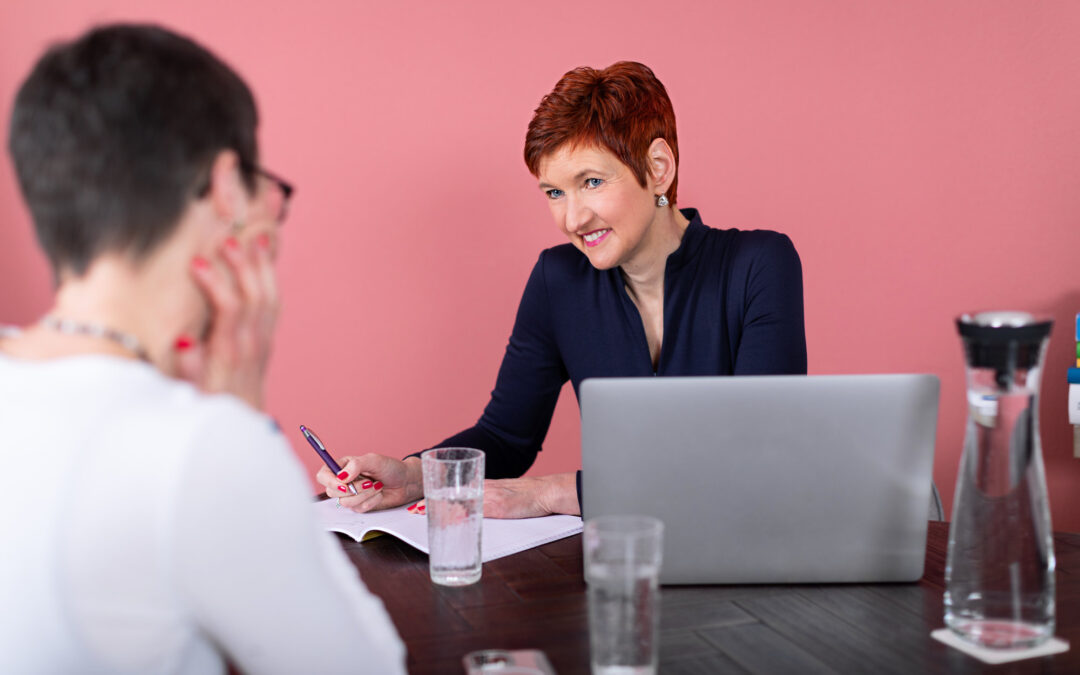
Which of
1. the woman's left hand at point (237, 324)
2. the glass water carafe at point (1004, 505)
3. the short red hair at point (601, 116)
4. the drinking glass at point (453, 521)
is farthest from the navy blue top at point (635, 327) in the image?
the woman's left hand at point (237, 324)

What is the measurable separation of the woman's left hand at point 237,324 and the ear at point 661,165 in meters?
1.15

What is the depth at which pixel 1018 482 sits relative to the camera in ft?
3.41

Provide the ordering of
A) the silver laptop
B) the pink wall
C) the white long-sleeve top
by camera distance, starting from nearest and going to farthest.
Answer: the white long-sleeve top → the silver laptop → the pink wall

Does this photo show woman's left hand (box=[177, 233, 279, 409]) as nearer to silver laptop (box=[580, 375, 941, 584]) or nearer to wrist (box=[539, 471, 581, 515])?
silver laptop (box=[580, 375, 941, 584])

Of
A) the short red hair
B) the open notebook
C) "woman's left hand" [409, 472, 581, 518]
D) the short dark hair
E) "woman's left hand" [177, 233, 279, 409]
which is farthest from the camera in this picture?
the short red hair

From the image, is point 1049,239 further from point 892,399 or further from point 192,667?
point 192,667

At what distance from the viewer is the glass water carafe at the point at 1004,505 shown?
1.03 metres

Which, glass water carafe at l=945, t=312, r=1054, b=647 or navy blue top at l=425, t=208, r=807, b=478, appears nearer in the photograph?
glass water carafe at l=945, t=312, r=1054, b=647

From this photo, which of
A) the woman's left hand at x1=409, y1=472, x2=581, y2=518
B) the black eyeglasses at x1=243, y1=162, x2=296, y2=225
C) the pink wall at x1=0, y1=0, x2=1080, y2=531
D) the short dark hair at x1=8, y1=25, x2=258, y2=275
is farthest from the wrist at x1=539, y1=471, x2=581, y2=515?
the pink wall at x1=0, y1=0, x2=1080, y2=531

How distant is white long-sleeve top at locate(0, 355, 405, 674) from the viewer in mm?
695

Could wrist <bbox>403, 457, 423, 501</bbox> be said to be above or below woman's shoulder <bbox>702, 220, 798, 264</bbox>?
below

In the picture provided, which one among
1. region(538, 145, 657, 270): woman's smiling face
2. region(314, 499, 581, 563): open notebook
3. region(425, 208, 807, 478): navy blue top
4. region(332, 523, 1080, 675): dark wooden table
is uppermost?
region(538, 145, 657, 270): woman's smiling face

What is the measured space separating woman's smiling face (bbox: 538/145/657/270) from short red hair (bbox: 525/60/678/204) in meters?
0.02

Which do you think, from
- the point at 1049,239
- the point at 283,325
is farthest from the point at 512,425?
the point at 1049,239
